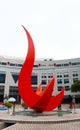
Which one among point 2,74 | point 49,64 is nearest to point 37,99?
point 2,74

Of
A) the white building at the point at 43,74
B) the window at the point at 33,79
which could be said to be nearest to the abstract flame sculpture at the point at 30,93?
the white building at the point at 43,74

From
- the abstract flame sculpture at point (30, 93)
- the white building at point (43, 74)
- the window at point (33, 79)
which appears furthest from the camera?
the window at point (33, 79)

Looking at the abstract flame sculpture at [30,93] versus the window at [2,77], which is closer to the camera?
the abstract flame sculpture at [30,93]

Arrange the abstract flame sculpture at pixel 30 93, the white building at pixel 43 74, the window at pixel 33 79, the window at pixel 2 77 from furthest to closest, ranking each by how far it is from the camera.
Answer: the window at pixel 33 79
the white building at pixel 43 74
the window at pixel 2 77
the abstract flame sculpture at pixel 30 93

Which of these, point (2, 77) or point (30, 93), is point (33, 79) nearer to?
point (2, 77)

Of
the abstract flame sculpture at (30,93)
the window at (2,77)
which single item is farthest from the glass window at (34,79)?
the abstract flame sculpture at (30,93)

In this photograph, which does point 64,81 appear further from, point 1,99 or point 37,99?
point 37,99

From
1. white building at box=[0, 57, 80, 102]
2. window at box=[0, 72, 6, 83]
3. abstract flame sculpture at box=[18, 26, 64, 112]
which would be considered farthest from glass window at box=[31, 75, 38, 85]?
abstract flame sculpture at box=[18, 26, 64, 112]

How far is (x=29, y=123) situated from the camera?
10.4m

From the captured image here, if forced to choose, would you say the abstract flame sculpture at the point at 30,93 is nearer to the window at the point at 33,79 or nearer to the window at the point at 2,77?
the window at the point at 2,77

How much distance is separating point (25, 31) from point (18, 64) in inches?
1299

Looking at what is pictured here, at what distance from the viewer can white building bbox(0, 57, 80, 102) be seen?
1792 inches

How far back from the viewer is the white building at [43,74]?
4551 cm

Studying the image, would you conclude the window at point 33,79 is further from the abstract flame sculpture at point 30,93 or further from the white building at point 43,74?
the abstract flame sculpture at point 30,93
